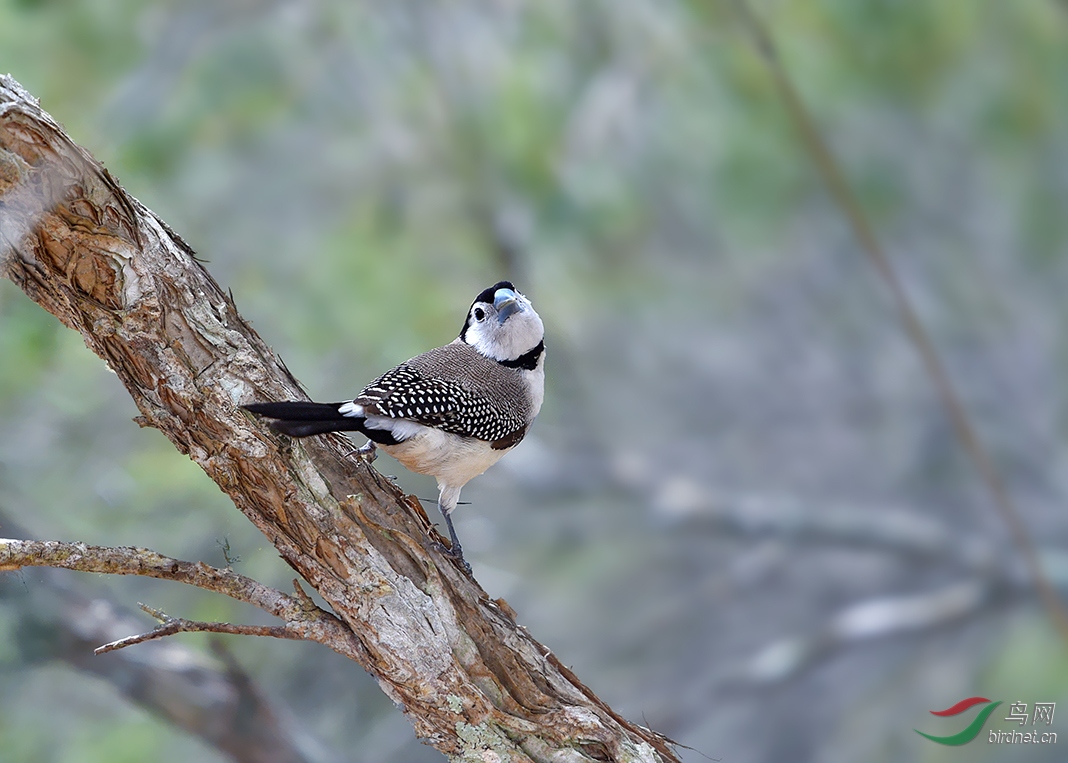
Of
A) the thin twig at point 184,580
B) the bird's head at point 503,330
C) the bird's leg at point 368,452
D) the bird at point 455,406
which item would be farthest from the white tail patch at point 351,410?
the bird's head at point 503,330

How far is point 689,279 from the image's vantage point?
9.40 feet

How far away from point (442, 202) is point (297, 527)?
5.34 ft

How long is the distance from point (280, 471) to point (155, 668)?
118 centimetres

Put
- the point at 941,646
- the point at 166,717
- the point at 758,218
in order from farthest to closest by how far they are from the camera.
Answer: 1. the point at 758,218
2. the point at 941,646
3. the point at 166,717

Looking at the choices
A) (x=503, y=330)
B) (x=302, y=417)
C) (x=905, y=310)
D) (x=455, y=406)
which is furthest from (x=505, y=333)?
(x=905, y=310)

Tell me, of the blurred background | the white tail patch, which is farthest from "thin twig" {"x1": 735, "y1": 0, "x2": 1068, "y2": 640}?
the white tail patch

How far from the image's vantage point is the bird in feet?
4.75

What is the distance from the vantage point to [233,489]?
57.4 inches

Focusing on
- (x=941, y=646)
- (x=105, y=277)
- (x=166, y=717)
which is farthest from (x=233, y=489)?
(x=941, y=646)

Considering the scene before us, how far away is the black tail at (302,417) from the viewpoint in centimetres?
135

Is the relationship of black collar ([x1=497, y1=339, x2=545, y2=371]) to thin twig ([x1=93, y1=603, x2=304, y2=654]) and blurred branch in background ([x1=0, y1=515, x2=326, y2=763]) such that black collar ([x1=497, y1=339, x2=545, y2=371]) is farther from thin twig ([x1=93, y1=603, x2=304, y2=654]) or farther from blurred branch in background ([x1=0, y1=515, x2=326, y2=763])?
blurred branch in background ([x1=0, y1=515, x2=326, y2=763])

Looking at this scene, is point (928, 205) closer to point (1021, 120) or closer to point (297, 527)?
point (1021, 120)

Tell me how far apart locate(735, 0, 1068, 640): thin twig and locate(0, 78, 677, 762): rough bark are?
1672 mm

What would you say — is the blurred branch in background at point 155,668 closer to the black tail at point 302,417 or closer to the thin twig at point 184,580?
the thin twig at point 184,580
